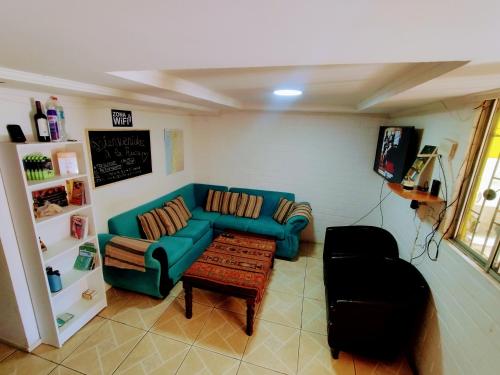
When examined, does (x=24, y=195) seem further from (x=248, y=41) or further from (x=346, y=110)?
(x=346, y=110)

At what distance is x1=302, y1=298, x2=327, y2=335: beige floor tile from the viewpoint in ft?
7.86

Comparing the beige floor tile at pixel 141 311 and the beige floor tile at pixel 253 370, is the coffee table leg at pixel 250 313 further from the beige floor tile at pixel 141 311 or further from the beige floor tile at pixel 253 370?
the beige floor tile at pixel 141 311

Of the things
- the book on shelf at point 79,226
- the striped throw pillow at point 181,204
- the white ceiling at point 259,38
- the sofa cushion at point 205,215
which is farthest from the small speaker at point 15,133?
the sofa cushion at point 205,215

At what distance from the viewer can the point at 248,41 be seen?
818 millimetres

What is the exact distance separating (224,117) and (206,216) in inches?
66.7

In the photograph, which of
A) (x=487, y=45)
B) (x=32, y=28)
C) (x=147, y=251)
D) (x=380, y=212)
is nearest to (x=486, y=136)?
(x=487, y=45)

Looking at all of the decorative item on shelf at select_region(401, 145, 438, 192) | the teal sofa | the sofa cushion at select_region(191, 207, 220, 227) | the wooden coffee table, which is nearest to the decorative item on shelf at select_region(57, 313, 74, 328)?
the teal sofa

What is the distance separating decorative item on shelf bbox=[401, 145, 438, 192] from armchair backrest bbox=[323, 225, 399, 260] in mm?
743

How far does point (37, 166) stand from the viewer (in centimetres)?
187

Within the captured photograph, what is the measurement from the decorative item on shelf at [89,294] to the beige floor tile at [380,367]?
8.47 feet

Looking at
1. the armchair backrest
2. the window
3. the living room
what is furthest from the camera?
the armchair backrest

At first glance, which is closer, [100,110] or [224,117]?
[100,110]

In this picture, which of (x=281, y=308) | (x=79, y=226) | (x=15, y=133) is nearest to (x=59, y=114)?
(x=15, y=133)

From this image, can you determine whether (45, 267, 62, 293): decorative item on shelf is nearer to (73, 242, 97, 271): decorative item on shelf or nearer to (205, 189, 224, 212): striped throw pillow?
(73, 242, 97, 271): decorative item on shelf
